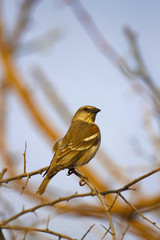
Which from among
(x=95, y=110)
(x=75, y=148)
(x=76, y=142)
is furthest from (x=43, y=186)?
(x=95, y=110)

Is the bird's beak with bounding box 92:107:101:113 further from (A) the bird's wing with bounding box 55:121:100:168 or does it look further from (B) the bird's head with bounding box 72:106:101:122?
(A) the bird's wing with bounding box 55:121:100:168

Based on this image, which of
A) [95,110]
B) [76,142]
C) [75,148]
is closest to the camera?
[75,148]

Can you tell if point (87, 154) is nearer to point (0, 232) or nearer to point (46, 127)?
point (46, 127)

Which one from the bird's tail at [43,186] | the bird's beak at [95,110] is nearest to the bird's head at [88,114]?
the bird's beak at [95,110]

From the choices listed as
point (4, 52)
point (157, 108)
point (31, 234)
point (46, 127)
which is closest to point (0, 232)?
point (31, 234)

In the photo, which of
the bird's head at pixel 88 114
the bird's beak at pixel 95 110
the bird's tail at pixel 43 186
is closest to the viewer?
the bird's tail at pixel 43 186

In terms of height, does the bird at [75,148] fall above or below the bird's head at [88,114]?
below

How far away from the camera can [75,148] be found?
5.95 m

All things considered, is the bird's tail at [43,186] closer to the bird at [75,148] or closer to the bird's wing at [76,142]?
the bird at [75,148]

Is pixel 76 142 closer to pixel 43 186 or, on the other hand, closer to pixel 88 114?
pixel 43 186

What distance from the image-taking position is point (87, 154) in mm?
5867

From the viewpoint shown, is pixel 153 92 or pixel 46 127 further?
pixel 46 127

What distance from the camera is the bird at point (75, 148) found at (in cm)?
524

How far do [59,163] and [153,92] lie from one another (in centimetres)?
199
